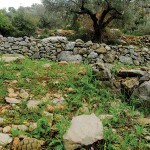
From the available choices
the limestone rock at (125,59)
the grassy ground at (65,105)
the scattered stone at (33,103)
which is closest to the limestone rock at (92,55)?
the limestone rock at (125,59)

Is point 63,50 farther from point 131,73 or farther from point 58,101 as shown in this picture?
point 58,101

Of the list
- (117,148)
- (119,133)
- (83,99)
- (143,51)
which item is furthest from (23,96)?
(143,51)

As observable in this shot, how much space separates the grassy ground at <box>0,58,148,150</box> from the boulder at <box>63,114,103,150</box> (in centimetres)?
11

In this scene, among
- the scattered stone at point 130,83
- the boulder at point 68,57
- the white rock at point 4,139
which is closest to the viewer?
the white rock at point 4,139

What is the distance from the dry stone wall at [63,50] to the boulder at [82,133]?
785cm

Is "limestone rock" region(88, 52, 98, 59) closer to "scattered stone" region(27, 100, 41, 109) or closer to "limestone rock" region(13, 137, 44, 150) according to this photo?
"scattered stone" region(27, 100, 41, 109)

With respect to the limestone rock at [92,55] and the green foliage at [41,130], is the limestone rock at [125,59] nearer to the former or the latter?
the limestone rock at [92,55]

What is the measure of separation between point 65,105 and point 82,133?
4.50 ft

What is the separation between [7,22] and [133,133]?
45.3 feet

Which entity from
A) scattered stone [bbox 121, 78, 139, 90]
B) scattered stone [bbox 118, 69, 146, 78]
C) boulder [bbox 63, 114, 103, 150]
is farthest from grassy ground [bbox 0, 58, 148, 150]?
scattered stone [bbox 118, 69, 146, 78]

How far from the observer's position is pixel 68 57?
1191 cm

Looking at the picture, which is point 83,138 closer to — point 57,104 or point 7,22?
point 57,104

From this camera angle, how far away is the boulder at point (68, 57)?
11773 mm

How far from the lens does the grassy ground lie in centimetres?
384
